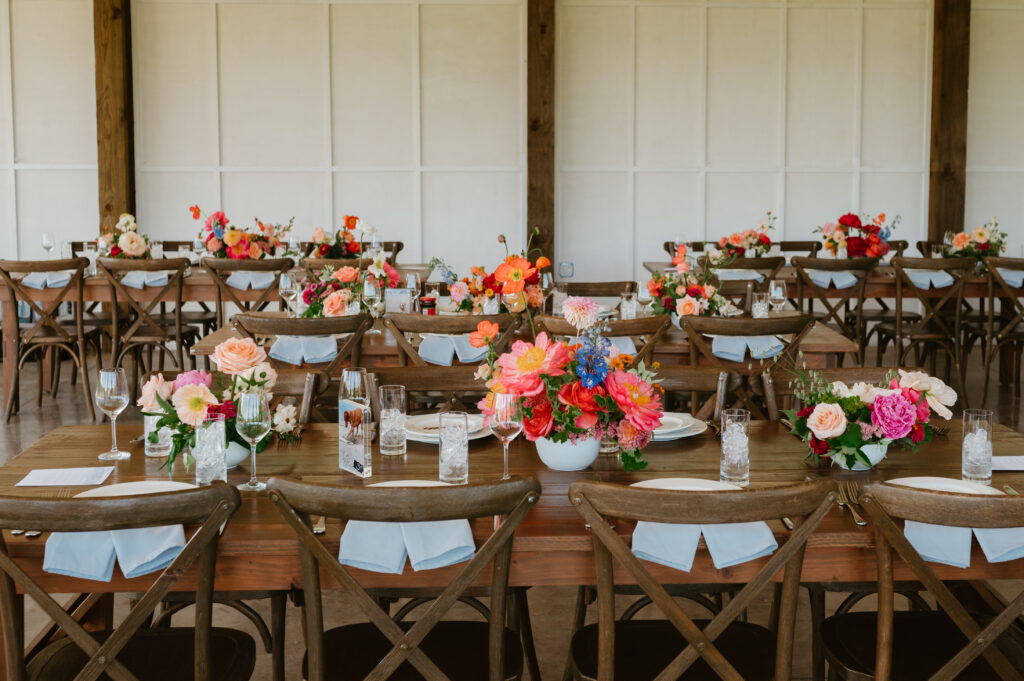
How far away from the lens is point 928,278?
20.8ft

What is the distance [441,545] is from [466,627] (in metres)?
0.41

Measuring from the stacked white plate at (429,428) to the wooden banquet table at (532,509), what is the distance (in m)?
0.02

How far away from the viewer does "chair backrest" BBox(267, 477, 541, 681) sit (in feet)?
5.84

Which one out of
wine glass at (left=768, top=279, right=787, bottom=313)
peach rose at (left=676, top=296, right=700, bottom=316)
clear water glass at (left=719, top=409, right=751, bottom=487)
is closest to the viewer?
clear water glass at (left=719, top=409, right=751, bottom=487)

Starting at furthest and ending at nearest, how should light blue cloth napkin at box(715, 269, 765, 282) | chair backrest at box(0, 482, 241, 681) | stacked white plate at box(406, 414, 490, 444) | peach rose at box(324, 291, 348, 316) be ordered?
light blue cloth napkin at box(715, 269, 765, 282) → peach rose at box(324, 291, 348, 316) → stacked white plate at box(406, 414, 490, 444) → chair backrest at box(0, 482, 241, 681)

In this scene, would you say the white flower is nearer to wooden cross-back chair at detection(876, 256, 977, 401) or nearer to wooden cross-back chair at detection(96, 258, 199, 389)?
wooden cross-back chair at detection(96, 258, 199, 389)

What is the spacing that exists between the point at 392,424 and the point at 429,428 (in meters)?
0.21

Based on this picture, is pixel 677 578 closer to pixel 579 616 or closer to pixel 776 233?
pixel 579 616

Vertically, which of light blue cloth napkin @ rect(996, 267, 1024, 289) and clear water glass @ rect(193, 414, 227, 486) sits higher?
light blue cloth napkin @ rect(996, 267, 1024, 289)

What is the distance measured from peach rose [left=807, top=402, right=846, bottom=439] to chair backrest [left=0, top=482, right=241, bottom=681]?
1249 mm

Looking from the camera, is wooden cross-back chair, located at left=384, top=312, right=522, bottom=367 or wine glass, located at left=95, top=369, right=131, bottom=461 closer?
wine glass, located at left=95, top=369, right=131, bottom=461

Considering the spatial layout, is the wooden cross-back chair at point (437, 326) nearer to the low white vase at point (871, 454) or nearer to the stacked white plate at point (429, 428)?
the stacked white plate at point (429, 428)

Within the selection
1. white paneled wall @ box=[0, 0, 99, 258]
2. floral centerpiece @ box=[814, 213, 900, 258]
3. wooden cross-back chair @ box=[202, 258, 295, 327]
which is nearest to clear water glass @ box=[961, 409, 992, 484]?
wooden cross-back chair @ box=[202, 258, 295, 327]

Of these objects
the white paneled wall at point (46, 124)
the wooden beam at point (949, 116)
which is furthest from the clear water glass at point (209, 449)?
the wooden beam at point (949, 116)
